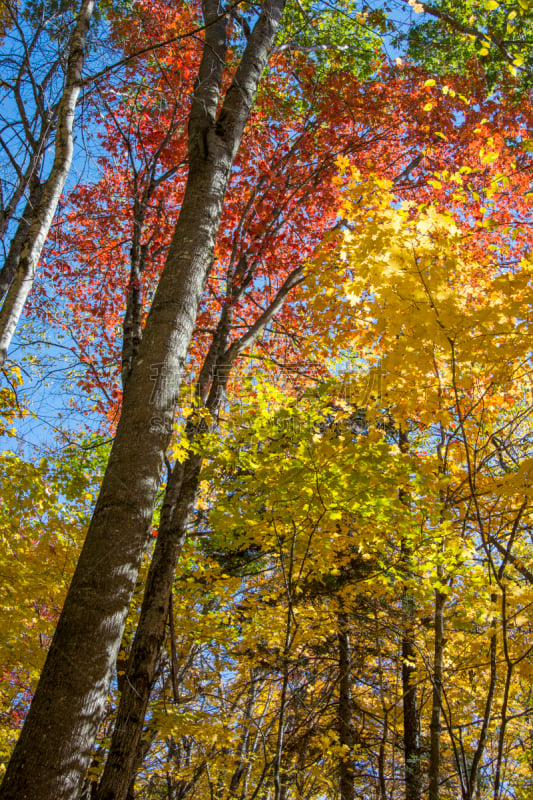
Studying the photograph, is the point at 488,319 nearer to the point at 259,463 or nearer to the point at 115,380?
the point at 259,463

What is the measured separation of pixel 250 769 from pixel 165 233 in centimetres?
958

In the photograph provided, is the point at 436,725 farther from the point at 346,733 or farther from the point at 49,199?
the point at 346,733

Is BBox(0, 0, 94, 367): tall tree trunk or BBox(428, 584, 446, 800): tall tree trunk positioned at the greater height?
BBox(0, 0, 94, 367): tall tree trunk

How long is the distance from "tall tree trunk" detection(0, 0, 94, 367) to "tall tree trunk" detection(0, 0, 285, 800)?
1029 mm

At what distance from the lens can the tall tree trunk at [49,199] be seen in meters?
3.21

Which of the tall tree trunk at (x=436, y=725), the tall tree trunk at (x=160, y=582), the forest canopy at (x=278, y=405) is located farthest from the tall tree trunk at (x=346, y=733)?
the tall tree trunk at (x=436, y=725)

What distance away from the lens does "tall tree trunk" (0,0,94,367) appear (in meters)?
3.21

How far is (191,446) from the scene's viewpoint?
13.8ft

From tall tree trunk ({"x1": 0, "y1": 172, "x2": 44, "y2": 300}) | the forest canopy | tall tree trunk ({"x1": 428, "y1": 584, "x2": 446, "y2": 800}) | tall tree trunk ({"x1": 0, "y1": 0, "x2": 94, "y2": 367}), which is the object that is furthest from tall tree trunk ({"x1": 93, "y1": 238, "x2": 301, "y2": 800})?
tall tree trunk ({"x1": 0, "y1": 172, "x2": 44, "y2": 300})

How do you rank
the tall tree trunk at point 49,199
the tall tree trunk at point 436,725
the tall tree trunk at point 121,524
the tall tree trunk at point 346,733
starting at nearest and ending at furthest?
the tall tree trunk at point 121,524 → the tall tree trunk at point 436,725 → the tall tree trunk at point 49,199 → the tall tree trunk at point 346,733

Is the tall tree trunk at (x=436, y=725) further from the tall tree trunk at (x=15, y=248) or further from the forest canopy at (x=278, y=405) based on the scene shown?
the tall tree trunk at (x=15, y=248)

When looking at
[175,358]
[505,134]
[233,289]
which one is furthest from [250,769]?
[505,134]

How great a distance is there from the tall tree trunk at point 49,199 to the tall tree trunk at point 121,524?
103 cm

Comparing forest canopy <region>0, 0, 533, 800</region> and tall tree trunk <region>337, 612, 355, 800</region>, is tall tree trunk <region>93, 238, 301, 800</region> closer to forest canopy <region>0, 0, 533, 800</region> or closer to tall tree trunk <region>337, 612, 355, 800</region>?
forest canopy <region>0, 0, 533, 800</region>
